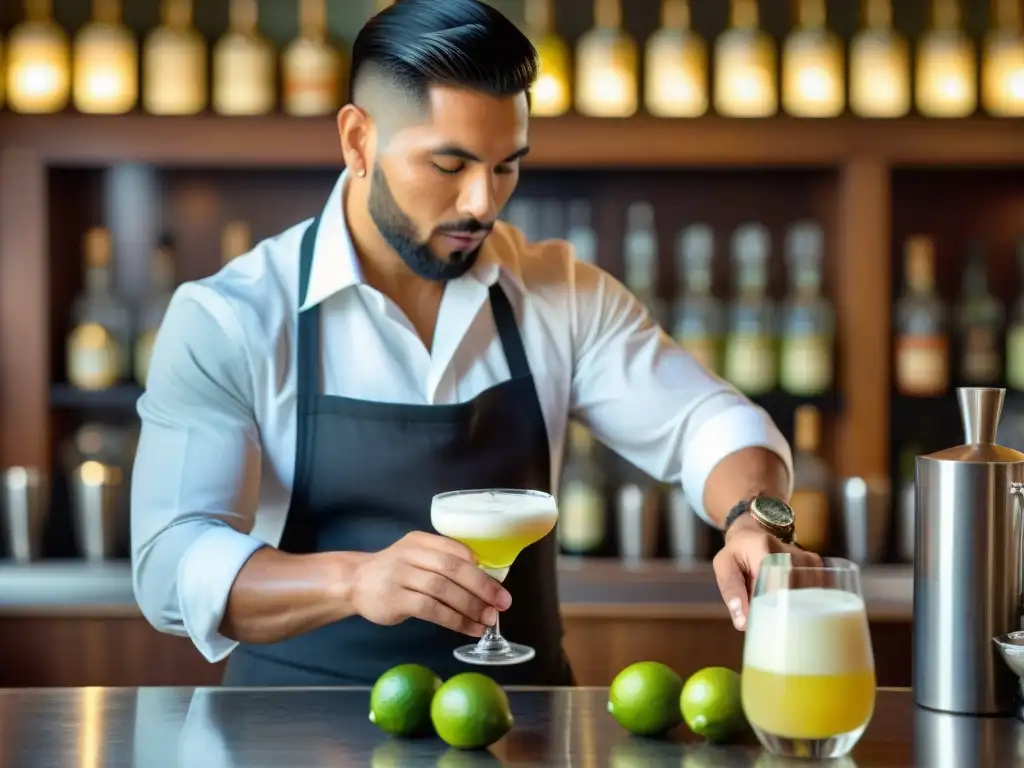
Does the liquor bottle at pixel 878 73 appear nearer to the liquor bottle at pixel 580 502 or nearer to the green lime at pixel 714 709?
the liquor bottle at pixel 580 502

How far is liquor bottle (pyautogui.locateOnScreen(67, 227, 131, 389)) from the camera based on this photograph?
10.3 feet

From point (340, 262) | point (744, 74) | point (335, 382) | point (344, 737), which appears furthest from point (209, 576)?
point (744, 74)

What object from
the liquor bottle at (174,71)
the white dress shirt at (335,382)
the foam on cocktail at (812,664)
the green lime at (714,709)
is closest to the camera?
the foam on cocktail at (812,664)

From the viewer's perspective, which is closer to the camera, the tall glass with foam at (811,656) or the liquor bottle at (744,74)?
the tall glass with foam at (811,656)

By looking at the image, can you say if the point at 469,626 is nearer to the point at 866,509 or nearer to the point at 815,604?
the point at 815,604

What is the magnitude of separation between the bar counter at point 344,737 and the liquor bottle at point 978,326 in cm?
185

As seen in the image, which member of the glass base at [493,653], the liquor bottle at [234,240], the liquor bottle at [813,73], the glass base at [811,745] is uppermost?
the liquor bottle at [813,73]

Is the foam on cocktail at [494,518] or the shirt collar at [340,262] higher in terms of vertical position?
the shirt collar at [340,262]

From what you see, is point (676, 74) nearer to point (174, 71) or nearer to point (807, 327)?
point (807, 327)

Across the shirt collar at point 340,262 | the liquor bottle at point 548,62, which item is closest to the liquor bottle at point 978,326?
the liquor bottle at point 548,62

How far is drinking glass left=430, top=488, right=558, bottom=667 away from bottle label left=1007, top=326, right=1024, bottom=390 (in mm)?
1972

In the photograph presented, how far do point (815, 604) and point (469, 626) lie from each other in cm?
40

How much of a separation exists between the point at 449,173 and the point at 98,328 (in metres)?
1.60

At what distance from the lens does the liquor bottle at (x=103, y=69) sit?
10.4 feet
